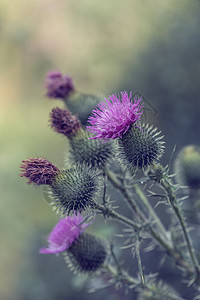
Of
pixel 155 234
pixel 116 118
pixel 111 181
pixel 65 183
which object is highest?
pixel 116 118

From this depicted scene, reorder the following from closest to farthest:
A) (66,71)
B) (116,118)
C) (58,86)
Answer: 1. (116,118)
2. (58,86)
3. (66,71)

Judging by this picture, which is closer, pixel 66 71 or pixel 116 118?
pixel 116 118

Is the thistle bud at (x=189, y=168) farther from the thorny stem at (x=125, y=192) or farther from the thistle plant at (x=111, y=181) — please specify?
the thorny stem at (x=125, y=192)

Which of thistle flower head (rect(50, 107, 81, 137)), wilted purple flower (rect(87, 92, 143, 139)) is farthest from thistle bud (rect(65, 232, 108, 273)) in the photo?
wilted purple flower (rect(87, 92, 143, 139))

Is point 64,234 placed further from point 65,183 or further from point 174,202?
point 174,202

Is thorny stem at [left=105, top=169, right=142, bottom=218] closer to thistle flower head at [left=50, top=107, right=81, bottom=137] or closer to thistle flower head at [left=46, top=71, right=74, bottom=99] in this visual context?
thistle flower head at [left=50, top=107, right=81, bottom=137]

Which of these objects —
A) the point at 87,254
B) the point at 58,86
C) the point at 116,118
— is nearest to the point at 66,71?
the point at 58,86

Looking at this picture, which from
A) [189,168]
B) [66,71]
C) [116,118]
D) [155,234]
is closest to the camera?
[116,118]
